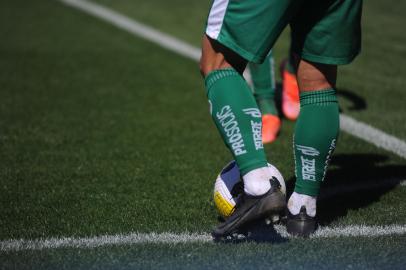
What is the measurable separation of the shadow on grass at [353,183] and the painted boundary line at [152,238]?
16cm

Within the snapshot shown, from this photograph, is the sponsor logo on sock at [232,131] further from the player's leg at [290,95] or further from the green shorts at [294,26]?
the player's leg at [290,95]

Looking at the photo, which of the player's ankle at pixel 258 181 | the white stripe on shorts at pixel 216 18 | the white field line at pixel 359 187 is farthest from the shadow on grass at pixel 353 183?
the white stripe on shorts at pixel 216 18

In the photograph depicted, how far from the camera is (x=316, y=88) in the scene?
2.84 metres

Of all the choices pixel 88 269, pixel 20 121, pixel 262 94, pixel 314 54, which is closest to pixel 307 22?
pixel 314 54

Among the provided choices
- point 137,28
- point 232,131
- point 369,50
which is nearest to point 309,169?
point 232,131

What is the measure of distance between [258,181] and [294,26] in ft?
2.37

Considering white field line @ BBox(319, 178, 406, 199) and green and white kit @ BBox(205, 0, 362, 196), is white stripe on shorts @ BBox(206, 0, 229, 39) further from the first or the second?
white field line @ BBox(319, 178, 406, 199)

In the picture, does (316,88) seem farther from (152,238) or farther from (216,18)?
(152,238)

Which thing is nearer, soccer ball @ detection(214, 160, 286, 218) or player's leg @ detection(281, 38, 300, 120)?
soccer ball @ detection(214, 160, 286, 218)

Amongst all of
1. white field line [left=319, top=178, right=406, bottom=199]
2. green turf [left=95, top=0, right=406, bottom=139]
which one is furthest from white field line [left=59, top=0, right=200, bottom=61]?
white field line [left=319, top=178, right=406, bottom=199]

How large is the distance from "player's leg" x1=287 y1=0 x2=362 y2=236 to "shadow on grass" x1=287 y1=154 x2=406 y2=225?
204 millimetres

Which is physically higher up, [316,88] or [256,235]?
[316,88]

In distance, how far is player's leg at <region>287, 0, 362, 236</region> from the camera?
2695mm

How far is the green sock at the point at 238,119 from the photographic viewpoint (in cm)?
258
